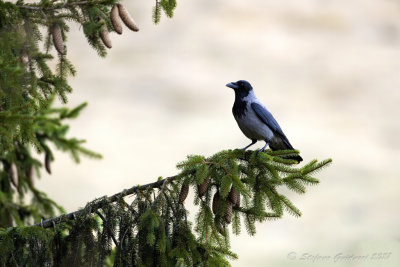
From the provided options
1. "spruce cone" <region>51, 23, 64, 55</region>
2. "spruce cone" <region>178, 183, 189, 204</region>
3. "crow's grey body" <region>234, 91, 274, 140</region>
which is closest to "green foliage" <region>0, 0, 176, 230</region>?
"spruce cone" <region>51, 23, 64, 55</region>

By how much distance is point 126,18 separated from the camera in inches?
179

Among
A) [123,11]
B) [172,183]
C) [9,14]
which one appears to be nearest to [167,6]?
[123,11]

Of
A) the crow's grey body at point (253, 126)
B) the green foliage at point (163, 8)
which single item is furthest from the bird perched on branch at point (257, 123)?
the green foliage at point (163, 8)

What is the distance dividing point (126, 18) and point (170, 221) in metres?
1.51

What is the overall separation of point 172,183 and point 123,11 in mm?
1323

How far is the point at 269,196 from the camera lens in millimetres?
4215

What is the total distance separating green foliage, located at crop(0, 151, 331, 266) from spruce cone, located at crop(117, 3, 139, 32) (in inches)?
43.8

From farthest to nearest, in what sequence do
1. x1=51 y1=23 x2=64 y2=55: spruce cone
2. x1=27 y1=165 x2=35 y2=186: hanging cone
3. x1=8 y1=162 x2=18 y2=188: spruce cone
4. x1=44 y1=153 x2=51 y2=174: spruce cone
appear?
x1=27 y1=165 x2=35 y2=186: hanging cone, x1=8 y1=162 x2=18 y2=188: spruce cone, x1=44 y1=153 x2=51 y2=174: spruce cone, x1=51 y1=23 x2=64 y2=55: spruce cone

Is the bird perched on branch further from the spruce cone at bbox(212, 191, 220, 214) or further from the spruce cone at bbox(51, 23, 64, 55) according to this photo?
the spruce cone at bbox(51, 23, 64, 55)

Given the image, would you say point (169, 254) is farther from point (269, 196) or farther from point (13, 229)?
point (13, 229)

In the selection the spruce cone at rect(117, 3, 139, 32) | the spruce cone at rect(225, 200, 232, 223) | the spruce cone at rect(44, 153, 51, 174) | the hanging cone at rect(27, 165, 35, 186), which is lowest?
the spruce cone at rect(225, 200, 232, 223)

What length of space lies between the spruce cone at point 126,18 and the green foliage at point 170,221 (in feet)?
3.65

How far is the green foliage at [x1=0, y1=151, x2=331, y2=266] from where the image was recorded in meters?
4.16

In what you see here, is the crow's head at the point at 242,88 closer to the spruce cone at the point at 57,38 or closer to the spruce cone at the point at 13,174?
the spruce cone at the point at 13,174
